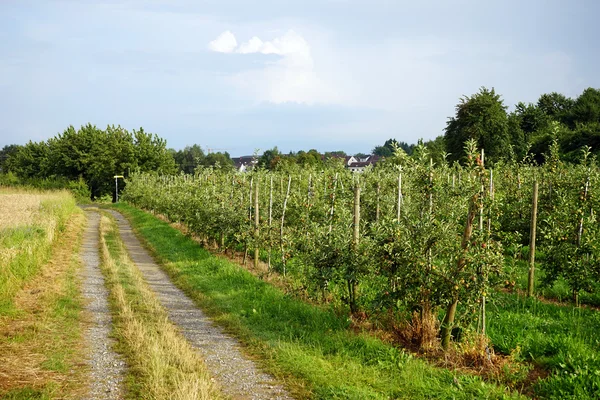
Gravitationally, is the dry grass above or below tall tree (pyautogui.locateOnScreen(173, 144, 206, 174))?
below

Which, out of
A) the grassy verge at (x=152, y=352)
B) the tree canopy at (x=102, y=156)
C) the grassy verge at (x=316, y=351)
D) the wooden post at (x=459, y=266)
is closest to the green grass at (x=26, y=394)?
the grassy verge at (x=152, y=352)

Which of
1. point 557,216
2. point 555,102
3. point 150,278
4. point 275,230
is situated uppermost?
point 555,102

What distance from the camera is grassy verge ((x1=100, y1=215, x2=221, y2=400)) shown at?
549cm

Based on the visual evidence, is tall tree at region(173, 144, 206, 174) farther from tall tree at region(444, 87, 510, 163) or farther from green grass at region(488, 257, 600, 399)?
green grass at region(488, 257, 600, 399)

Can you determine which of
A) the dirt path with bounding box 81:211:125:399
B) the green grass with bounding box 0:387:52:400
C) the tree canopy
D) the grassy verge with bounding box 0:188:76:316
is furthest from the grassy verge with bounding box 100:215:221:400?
the tree canopy

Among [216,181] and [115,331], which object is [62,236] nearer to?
[216,181]

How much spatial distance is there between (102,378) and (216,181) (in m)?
15.1

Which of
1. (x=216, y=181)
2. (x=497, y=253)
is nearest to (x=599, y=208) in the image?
(x=497, y=253)

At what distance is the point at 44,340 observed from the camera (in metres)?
7.49

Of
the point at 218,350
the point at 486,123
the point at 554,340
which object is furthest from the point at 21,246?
the point at 486,123

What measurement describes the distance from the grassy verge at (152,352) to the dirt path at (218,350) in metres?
0.19

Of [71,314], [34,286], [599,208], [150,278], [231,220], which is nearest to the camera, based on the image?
[71,314]

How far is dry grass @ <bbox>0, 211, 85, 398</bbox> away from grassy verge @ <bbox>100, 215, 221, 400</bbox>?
664 millimetres

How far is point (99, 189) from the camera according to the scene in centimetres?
5603
